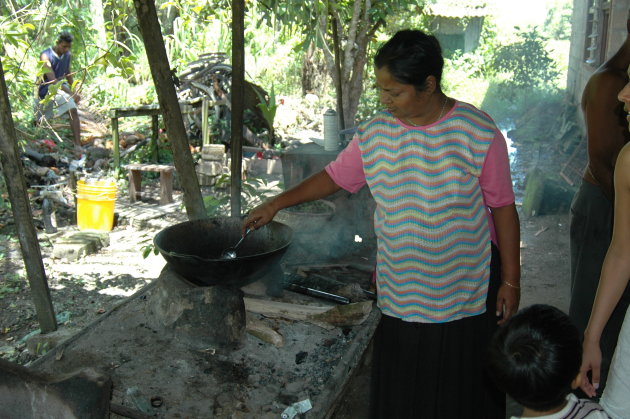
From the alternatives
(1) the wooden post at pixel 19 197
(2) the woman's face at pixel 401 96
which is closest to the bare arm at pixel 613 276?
(2) the woman's face at pixel 401 96

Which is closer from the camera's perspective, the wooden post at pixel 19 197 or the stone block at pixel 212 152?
the wooden post at pixel 19 197

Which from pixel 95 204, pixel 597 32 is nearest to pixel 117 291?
pixel 95 204

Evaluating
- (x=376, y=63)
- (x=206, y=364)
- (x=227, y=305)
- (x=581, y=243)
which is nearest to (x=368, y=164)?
(x=376, y=63)

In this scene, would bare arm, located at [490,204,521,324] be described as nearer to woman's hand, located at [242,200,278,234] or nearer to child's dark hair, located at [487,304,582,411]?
child's dark hair, located at [487,304,582,411]

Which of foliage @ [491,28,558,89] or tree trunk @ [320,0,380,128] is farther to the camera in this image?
foliage @ [491,28,558,89]

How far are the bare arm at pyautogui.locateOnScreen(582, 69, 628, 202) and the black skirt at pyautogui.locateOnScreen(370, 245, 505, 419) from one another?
2.39ft

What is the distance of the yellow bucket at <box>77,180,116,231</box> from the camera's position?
6637mm

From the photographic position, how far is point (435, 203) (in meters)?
2.10

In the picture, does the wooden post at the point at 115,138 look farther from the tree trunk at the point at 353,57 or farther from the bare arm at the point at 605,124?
the bare arm at the point at 605,124

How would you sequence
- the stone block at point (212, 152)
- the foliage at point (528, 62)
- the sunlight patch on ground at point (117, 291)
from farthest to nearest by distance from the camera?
the foliage at point (528, 62) < the stone block at point (212, 152) < the sunlight patch on ground at point (117, 291)

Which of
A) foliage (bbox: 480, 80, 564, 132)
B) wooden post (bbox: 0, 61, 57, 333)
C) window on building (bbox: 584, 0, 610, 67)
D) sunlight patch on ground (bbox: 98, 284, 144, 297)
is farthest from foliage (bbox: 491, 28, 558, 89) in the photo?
wooden post (bbox: 0, 61, 57, 333)

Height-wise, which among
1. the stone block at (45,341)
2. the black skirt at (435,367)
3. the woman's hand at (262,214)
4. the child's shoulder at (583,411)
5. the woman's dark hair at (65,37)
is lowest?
the stone block at (45,341)

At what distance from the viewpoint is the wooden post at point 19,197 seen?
291 cm

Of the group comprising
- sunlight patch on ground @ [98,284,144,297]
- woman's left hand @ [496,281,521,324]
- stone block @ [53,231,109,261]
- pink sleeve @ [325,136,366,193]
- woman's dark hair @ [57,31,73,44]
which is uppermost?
woman's dark hair @ [57,31,73,44]
